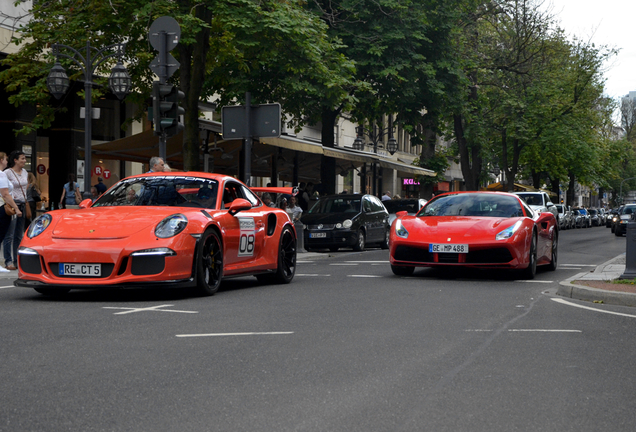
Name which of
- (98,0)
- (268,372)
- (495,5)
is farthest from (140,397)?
(495,5)

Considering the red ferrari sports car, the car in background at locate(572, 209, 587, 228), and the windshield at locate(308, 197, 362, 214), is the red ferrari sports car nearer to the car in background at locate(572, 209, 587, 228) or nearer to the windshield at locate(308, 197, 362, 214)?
the windshield at locate(308, 197, 362, 214)

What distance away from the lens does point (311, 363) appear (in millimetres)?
5680

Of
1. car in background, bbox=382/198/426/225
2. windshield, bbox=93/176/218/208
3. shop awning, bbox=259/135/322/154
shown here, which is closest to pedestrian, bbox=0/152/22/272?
windshield, bbox=93/176/218/208

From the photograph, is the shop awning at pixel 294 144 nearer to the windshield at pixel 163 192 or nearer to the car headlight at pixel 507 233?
the car headlight at pixel 507 233

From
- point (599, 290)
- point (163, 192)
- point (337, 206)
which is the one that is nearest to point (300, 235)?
point (337, 206)

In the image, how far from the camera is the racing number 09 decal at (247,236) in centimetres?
1059

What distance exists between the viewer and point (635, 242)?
1166 cm

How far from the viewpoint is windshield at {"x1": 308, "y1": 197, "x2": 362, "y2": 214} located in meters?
22.4

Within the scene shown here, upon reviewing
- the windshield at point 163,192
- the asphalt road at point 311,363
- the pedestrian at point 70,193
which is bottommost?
the asphalt road at point 311,363

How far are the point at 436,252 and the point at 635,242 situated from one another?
8.37 ft

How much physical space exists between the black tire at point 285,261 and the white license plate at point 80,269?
3291 mm

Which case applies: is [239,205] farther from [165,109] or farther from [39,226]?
[165,109]

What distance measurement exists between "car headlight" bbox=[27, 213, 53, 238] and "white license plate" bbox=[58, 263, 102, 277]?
1.88ft

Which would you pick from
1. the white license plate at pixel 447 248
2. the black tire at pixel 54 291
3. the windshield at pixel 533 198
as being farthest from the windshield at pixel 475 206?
the windshield at pixel 533 198
